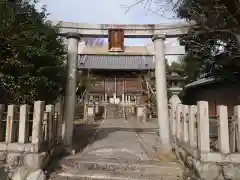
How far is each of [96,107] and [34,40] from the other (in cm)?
1671

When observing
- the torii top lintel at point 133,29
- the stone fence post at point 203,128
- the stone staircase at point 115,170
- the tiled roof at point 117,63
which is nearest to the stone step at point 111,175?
the stone staircase at point 115,170

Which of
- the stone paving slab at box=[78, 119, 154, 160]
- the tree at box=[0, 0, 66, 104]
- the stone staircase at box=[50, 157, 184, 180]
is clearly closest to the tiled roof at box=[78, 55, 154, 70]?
the stone paving slab at box=[78, 119, 154, 160]

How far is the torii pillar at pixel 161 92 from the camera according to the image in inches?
329

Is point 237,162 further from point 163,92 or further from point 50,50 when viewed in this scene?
point 50,50

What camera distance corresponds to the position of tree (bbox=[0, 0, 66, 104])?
608 centimetres

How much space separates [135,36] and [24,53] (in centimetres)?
424

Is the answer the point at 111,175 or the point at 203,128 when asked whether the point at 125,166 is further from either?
the point at 203,128

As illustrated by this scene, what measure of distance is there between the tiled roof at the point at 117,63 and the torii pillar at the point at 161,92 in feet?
63.7


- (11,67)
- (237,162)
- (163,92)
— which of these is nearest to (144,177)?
(237,162)

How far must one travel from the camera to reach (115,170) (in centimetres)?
645

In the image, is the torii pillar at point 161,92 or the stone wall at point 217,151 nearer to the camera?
the stone wall at point 217,151

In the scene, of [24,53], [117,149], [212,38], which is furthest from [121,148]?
[212,38]

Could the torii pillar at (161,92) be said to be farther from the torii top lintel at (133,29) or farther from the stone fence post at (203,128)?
the stone fence post at (203,128)

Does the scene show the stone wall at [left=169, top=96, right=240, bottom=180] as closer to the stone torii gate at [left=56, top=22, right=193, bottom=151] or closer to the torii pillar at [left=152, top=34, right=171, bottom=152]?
the torii pillar at [left=152, top=34, right=171, bottom=152]
